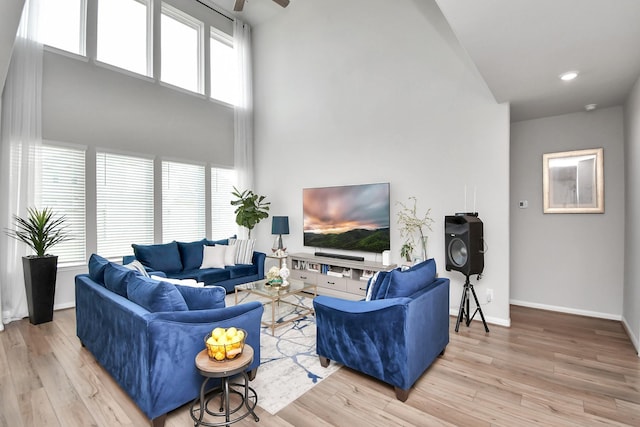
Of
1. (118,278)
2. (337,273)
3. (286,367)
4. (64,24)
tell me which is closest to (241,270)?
(337,273)

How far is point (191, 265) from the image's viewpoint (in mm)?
5027

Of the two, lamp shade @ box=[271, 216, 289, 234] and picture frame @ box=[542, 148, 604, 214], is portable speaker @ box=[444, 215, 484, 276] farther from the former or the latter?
lamp shade @ box=[271, 216, 289, 234]

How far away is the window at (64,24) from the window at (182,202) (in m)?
2.08

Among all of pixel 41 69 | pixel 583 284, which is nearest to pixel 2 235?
pixel 41 69

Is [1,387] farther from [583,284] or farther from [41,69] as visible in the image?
[583,284]

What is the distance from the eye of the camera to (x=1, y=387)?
2.36 metres

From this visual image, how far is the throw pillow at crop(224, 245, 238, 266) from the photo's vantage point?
5.19 metres

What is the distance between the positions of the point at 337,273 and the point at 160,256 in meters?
2.69

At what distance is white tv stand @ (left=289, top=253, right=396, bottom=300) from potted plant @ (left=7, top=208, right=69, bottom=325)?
325cm

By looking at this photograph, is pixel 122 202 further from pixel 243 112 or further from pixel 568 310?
pixel 568 310

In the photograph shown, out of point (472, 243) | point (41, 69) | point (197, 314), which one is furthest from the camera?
point (41, 69)

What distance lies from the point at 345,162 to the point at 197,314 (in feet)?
11.8

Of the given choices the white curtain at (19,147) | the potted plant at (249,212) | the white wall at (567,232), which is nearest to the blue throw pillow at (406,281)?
the white wall at (567,232)

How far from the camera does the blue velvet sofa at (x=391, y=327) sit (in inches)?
85.3
